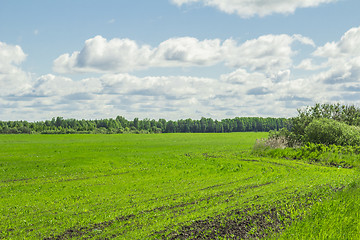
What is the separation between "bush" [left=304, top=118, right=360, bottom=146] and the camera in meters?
36.6

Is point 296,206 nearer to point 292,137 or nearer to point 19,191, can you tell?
point 19,191

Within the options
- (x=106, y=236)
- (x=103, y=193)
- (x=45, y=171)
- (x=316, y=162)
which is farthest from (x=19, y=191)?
(x=316, y=162)

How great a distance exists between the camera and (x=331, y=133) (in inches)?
1475

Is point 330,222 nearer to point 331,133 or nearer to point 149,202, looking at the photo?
point 149,202

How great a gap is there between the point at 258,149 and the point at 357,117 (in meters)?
15.2

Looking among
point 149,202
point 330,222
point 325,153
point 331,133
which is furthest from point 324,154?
point 330,222

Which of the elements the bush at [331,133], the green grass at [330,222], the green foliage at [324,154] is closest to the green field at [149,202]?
the green grass at [330,222]

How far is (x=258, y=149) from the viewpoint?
4156cm

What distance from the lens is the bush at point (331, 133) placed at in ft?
120

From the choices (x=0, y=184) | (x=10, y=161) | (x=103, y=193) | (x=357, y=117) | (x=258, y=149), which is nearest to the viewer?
(x=103, y=193)

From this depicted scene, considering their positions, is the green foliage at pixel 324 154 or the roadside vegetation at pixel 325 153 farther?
the green foliage at pixel 324 154

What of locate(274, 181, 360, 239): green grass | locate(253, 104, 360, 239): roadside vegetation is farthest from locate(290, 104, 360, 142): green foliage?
locate(274, 181, 360, 239): green grass

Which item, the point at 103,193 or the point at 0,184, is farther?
the point at 0,184

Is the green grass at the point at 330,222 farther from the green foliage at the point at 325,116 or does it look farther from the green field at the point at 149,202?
the green foliage at the point at 325,116
